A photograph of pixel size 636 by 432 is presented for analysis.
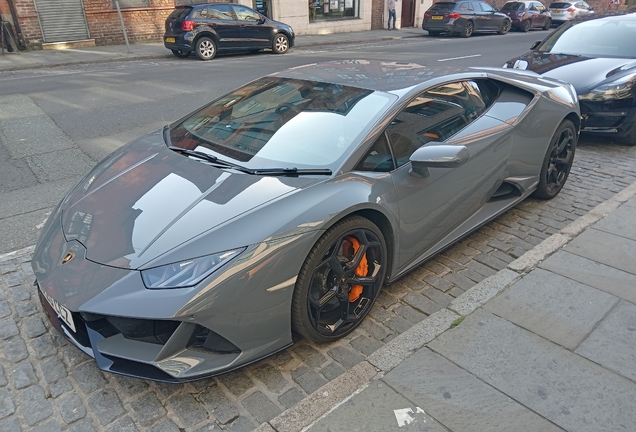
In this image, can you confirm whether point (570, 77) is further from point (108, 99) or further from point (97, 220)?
point (108, 99)

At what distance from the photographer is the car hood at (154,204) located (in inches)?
90.4

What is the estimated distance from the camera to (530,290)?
3219mm

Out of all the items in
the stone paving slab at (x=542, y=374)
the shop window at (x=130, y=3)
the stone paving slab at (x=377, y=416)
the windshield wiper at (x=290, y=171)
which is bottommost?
the stone paving slab at (x=542, y=374)

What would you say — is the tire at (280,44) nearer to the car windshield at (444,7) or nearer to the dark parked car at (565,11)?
the car windshield at (444,7)

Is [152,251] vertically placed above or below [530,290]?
above

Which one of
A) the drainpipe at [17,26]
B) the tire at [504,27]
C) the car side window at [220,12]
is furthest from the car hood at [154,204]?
the tire at [504,27]

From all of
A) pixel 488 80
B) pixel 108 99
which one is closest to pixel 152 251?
pixel 488 80

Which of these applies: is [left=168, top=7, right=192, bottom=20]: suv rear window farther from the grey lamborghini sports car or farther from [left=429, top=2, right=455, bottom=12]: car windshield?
[left=429, top=2, right=455, bottom=12]: car windshield

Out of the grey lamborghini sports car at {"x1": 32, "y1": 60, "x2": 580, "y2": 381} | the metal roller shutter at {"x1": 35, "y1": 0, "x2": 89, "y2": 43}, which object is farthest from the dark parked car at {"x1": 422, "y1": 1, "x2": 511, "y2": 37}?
the grey lamborghini sports car at {"x1": 32, "y1": 60, "x2": 580, "y2": 381}

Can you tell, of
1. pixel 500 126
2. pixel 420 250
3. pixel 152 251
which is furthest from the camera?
pixel 500 126

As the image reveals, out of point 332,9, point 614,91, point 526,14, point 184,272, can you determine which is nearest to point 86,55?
point 332,9

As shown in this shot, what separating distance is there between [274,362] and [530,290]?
1.81 m

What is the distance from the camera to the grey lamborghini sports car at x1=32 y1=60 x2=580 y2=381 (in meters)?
2.17

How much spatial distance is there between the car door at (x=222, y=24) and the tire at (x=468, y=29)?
1128 cm
